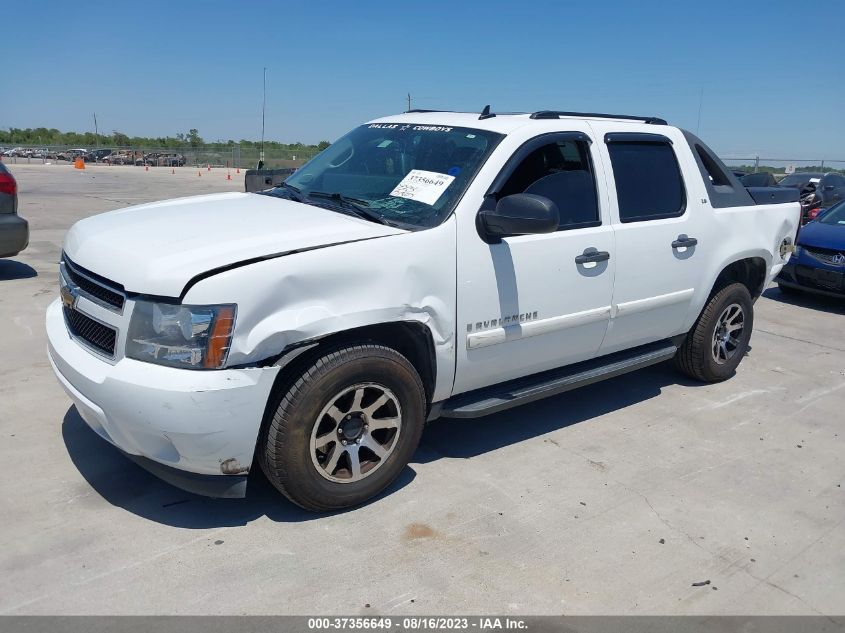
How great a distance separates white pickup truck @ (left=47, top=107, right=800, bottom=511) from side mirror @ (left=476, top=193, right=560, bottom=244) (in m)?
0.01

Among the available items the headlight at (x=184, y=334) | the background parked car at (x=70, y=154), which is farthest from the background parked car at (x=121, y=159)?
the headlight at (x=184, y=334)

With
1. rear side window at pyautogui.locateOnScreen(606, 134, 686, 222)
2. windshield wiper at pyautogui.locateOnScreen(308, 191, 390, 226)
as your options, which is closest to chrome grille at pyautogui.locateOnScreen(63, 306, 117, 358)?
windshield wiper at pyautogui.locateOnScreen(308, 191, 390, 226)

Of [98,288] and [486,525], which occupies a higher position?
[98,288]

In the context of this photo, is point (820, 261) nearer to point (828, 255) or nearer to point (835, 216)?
point (828, 255)

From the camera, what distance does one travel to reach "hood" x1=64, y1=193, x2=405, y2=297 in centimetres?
292

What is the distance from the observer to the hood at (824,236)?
8.32 m

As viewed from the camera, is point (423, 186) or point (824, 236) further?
point (824, 236)

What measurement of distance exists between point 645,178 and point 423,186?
162 centimetres

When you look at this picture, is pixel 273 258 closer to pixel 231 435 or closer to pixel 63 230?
pixel 231 435

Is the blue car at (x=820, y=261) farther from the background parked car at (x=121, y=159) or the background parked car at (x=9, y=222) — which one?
the background parked car at (x=121, y=159)

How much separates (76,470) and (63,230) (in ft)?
30.6

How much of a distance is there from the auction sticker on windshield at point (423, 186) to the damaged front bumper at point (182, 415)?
126 cm

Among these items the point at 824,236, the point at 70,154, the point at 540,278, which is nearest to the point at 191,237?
the point at 540,278

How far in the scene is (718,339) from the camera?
17.7ft
